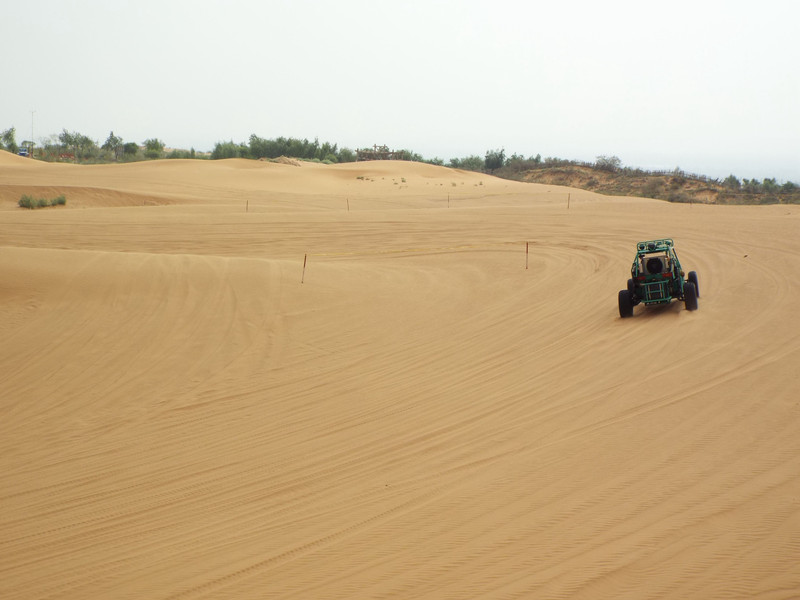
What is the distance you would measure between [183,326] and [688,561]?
30.9ft

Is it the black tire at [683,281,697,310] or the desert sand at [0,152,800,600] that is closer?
the desert sand at [0,152,800,600]

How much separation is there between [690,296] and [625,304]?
101 cm

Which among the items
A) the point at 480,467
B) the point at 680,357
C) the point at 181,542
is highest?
the point at 680,357

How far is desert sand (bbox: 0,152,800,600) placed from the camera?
525 cm

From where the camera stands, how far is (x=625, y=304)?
40.2 feet

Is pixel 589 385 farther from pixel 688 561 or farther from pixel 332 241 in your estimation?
pixel 332 241

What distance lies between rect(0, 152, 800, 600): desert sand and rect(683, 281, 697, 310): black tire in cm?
36

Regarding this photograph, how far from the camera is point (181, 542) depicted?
5871 millimetres

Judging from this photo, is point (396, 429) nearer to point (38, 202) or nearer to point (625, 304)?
point (625, 304)

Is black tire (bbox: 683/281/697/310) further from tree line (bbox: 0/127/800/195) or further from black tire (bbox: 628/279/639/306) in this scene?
tree line (bbox: 0/127/800/195)

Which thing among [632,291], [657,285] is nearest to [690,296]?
[657,285]

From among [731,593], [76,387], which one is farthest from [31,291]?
[731,593]

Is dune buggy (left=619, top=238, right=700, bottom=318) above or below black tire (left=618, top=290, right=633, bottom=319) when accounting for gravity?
above

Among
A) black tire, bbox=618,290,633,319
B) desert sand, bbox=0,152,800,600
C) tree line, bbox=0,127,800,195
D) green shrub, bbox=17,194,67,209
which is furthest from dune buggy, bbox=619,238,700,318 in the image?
tree line, bbox=0,127,800,195
